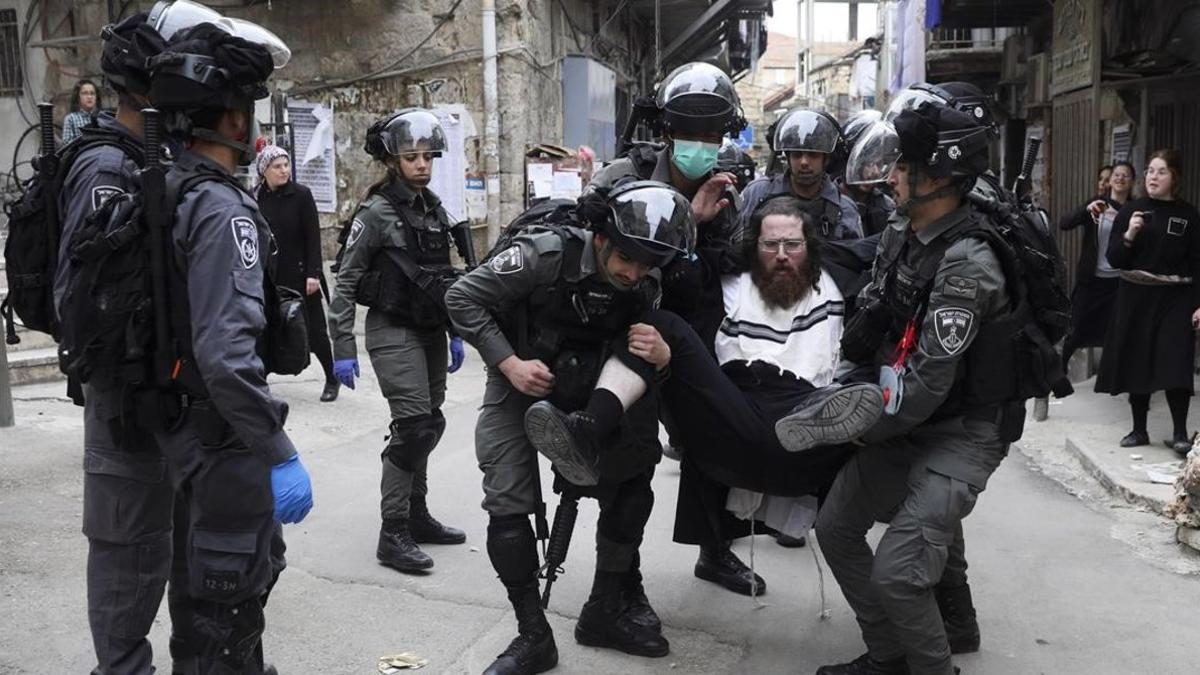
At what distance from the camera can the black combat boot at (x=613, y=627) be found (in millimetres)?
4121

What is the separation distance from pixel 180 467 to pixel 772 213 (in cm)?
224

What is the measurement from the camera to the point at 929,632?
137 inches

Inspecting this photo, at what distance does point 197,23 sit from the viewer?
3.60 m

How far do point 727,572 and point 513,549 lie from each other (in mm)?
1351

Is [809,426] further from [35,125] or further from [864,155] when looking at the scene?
[35,125]

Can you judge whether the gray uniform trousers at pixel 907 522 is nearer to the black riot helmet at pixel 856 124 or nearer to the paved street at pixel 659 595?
the paved street at pixel 659 595

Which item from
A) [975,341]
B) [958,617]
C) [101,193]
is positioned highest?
[101,193]

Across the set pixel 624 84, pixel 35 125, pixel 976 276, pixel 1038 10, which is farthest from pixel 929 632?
pixel 624 84

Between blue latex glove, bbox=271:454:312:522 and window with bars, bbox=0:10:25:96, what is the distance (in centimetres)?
1092

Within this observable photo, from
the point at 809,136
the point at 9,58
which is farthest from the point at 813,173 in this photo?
the point at 9,58

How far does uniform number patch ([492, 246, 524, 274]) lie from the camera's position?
3803 millimetres

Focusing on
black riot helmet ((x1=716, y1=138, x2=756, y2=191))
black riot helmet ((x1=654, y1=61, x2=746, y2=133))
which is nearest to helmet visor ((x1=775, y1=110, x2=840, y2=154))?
black riot helmet ((x1=716, y1=138, x2=756, y2=191))

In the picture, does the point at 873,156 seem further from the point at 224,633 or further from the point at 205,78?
the point at 224,633

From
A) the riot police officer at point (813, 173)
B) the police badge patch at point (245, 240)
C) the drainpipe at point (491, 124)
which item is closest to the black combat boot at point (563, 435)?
the police badge patch at point (245, 240)
